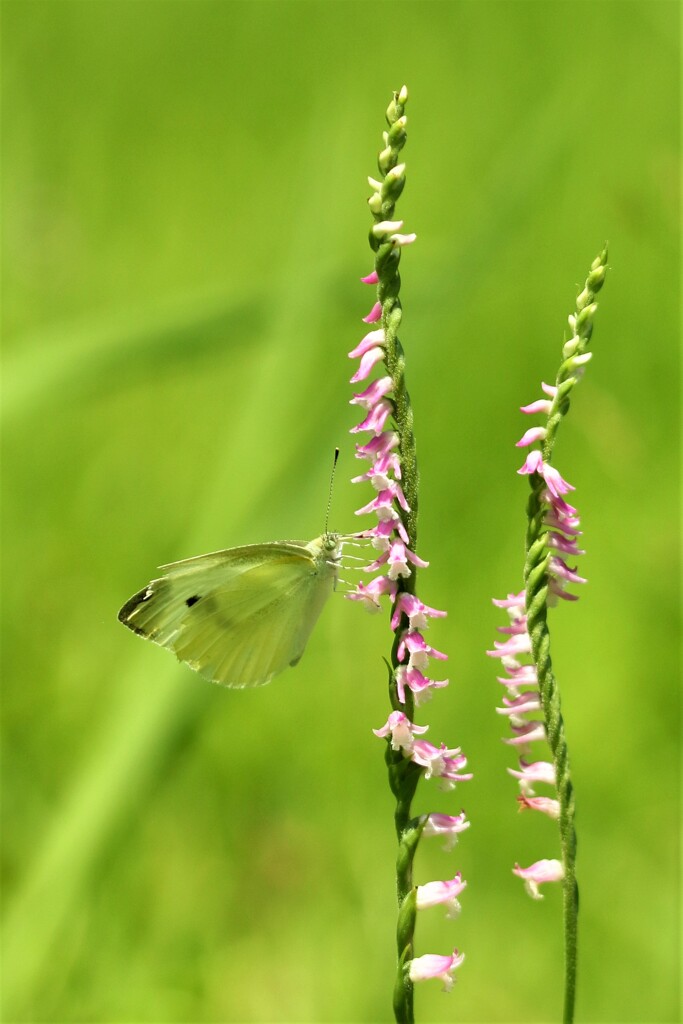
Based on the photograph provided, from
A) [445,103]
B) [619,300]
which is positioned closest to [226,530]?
[619,300]

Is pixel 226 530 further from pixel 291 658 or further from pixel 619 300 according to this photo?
pixel 619 300

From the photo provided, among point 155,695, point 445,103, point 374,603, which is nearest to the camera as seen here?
point 374,603

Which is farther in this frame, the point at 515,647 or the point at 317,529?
the point at 317,529

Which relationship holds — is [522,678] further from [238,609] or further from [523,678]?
[238,609]

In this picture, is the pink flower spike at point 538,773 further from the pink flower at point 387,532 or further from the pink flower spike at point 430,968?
the pink flower at point 387,532

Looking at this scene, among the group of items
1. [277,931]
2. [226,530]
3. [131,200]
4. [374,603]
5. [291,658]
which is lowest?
[277,931]

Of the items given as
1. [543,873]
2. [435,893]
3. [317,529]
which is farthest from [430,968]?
[317,529]
